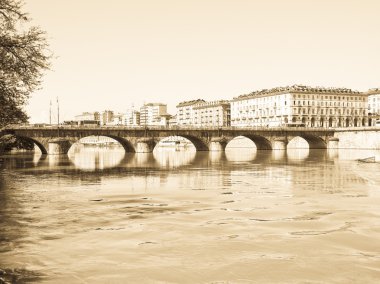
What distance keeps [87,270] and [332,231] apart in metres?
9.64

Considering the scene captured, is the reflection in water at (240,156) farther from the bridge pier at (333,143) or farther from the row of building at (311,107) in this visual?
the row of building at (311,107)

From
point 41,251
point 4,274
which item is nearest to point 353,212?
point 41,251

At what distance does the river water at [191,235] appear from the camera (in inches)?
545

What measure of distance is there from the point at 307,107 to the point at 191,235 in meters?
154

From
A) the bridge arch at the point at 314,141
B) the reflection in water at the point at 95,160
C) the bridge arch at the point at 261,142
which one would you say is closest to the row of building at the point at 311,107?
the bridge arch at the point at 314,141

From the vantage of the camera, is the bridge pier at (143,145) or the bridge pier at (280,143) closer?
the bridge pier at (143,145)

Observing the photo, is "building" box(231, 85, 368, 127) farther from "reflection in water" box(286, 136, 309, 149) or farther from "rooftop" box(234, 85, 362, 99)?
"reflection in water" box(286, 136, 309, 149)

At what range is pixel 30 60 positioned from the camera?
2625 centimetres

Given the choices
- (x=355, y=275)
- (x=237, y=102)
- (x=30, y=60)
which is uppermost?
(x=237, y=102)

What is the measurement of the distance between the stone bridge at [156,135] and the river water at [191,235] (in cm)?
4873

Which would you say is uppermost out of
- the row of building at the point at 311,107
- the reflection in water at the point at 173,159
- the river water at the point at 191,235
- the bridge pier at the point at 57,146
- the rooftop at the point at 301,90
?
the rooftop at the point at 301,90

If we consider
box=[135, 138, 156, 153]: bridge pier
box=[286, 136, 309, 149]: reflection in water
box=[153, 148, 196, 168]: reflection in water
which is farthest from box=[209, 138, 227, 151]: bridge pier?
box=[286, 136, 309, 149]: reflection in water

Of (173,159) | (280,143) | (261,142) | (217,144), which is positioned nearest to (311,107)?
(261,142)

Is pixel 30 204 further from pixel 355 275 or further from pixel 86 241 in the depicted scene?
pixel 355 275
